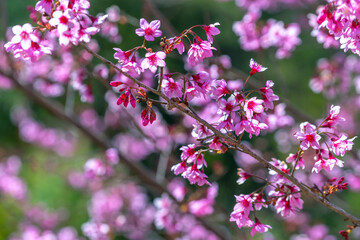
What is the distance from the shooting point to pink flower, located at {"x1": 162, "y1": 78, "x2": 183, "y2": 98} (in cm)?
147

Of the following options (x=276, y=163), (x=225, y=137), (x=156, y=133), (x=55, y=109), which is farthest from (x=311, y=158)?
(x=225, y=137)

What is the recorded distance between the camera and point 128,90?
1513 mm

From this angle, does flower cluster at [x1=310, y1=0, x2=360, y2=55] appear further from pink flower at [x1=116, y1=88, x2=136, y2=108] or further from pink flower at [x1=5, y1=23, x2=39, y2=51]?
pink flower at [x1=5, y1=23, x2=39, y2=51]

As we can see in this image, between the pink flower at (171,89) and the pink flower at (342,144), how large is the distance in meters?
0.57

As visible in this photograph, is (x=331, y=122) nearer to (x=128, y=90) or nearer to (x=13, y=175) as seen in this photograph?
(x=128, y=90)

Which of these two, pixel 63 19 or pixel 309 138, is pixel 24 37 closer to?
pixel 63 19

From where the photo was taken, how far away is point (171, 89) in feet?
4.83

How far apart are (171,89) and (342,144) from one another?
621mm

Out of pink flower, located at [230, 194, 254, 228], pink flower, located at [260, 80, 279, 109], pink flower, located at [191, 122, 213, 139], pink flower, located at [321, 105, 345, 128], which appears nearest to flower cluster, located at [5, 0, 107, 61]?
Answer: pink flower, located at [191, 122, 213, 139]

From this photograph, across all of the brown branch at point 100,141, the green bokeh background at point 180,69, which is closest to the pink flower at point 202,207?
the brown branch at point 100,141

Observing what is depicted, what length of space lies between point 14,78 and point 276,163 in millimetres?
2085

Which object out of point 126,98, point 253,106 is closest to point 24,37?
point 126,98

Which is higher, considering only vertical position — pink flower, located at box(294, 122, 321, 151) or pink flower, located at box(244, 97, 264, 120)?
pink flower, located at box(294, 122, 321, 151)

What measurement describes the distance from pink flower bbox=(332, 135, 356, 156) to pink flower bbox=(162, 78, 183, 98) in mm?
569
